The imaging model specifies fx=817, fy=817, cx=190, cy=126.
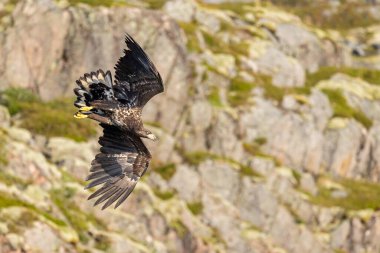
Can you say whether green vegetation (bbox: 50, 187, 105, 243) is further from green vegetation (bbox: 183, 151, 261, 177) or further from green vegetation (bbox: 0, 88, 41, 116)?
green vegetation (bbox: 183, 151, 261, 177)

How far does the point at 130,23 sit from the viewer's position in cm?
6256

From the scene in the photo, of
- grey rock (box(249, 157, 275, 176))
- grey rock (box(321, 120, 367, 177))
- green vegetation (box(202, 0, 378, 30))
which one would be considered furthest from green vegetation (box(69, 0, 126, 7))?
green vegetation (box(202, 0, 378, 30))

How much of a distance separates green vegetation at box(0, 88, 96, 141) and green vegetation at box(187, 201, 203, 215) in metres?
8.68

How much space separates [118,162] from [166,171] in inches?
1240

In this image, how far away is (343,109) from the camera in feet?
271

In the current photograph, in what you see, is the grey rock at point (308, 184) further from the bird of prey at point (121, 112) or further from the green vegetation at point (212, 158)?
the bird of prey at point (121, 112)

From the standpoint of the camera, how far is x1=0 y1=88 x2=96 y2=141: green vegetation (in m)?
48.1

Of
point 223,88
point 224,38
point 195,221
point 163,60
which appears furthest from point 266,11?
point 195,221

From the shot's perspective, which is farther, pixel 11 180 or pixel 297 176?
pixel 297 176

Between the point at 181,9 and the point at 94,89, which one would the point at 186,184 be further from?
the point at 181,9

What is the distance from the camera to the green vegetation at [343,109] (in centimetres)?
8119

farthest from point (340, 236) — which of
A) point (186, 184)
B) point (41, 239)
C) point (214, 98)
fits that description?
point (41, 239)

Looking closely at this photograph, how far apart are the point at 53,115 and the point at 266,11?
215 ft

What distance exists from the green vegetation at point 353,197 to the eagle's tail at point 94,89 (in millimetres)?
44653
